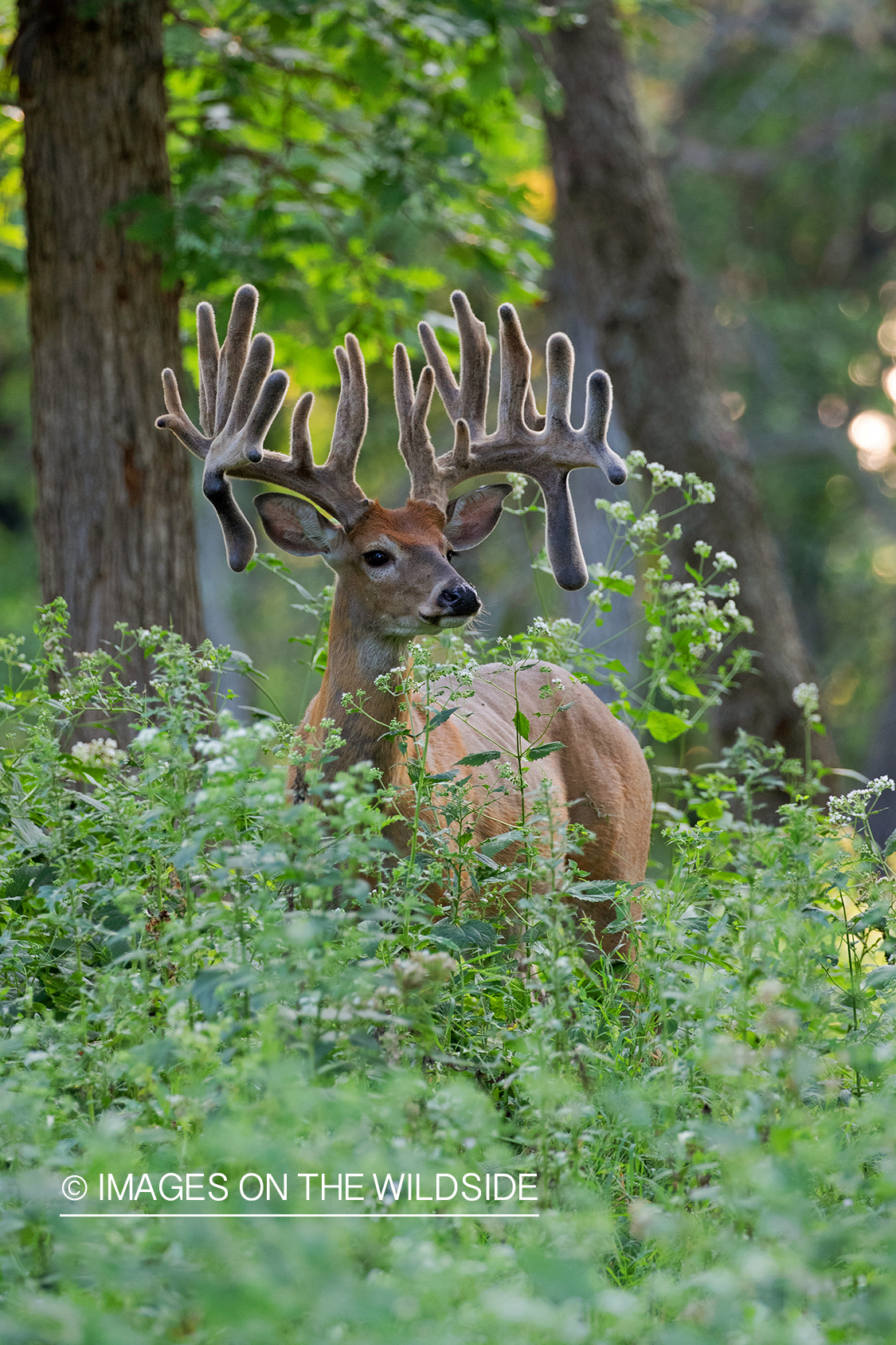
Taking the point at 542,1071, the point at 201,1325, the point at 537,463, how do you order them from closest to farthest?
the point at 201,1325, the point at 542,1071, the point at 537,463

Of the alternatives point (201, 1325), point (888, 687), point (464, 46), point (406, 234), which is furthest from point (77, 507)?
point (888, 687)

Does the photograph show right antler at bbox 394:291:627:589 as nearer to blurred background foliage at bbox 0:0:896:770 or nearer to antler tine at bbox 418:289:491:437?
antler tine at bbox 418:289:491:437

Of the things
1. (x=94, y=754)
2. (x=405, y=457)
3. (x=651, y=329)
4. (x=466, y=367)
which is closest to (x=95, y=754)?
(x=94, y=754)

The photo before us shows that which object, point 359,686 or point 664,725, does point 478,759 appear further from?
point 664,725

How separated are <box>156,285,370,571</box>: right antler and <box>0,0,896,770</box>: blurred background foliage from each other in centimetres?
122

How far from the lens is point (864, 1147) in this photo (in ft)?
8.68

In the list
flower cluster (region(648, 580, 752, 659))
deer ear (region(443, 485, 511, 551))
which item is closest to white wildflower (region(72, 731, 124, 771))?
deer ear (region(443, 485, 511, 551))

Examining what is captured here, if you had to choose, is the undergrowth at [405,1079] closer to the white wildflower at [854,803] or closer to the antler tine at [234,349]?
the white wildflower at [854,803]

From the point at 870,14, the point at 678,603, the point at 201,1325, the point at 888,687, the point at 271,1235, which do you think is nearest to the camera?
the point at 271,1235

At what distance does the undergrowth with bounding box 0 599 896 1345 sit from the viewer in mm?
2020

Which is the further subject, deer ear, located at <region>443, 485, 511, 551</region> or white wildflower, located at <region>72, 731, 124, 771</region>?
deer ear, located at <region>443, 485, 511, 551</region>

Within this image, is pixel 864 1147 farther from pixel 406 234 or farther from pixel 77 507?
pixel 406 234

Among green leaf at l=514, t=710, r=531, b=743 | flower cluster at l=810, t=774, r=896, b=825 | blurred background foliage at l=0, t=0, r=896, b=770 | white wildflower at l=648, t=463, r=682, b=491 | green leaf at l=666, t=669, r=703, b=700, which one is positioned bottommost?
flower cluster at l=810, t=774, r=896, b=825

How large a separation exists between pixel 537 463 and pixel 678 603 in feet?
2.83
